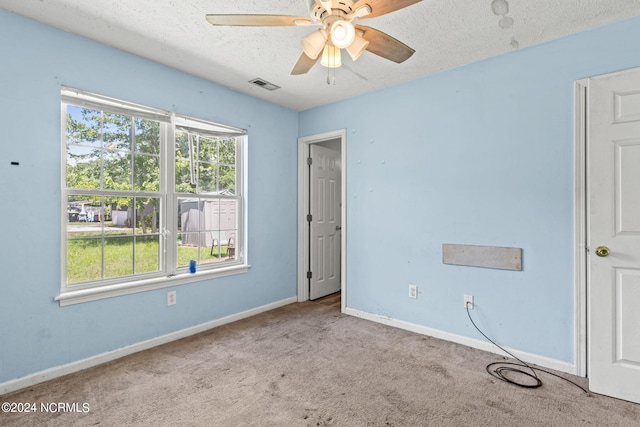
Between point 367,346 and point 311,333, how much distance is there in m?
0.58

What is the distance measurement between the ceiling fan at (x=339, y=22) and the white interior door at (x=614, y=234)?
1452 millimetres

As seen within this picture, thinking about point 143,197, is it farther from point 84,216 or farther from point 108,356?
point 108,356

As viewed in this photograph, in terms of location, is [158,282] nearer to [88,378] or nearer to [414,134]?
[88,378]

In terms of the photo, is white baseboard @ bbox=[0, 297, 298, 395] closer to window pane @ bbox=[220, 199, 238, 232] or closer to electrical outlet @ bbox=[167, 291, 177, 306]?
electrical outlet @ bbox=[167, 291, 177, 306]

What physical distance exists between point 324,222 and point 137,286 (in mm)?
2437

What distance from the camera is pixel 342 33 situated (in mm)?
1604

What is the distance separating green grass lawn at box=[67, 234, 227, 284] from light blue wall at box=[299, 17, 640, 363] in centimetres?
203

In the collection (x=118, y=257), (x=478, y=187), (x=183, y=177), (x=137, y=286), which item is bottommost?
(x=137, y=286)

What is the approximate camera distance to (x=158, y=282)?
286 cm

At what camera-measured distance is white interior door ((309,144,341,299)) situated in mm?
4320

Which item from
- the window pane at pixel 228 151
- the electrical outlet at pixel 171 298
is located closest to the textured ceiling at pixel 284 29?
the window pane at pixel 228 151

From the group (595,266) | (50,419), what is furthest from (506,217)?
(50,419)

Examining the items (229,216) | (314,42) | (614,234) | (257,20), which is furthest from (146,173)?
(614,234)

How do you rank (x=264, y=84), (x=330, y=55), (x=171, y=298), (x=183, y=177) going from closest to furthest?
1. (x=330, y=55)
2. (x=171, y=298)
3. (x=183, y=177)
4. (x=264, y=84)
